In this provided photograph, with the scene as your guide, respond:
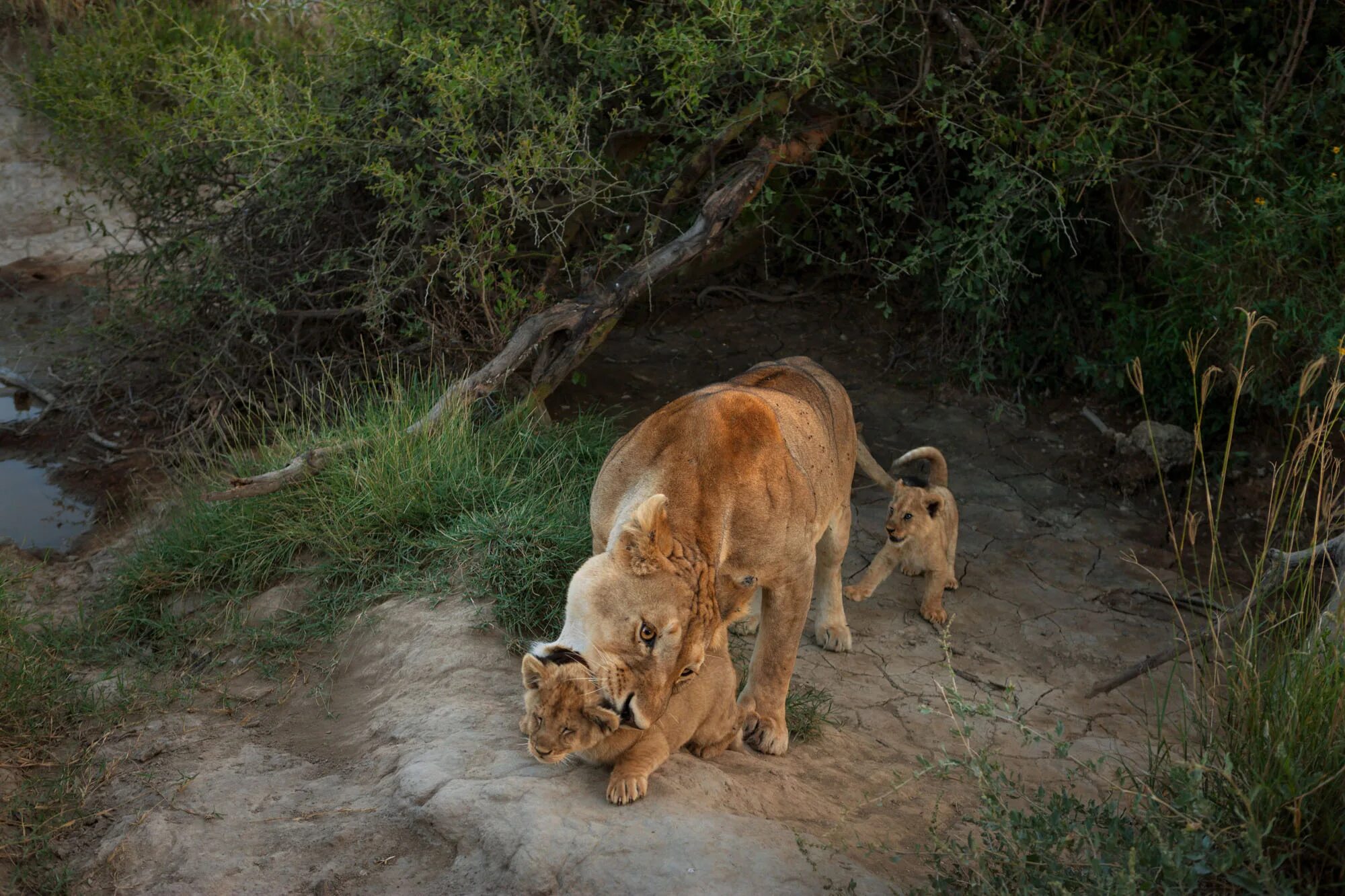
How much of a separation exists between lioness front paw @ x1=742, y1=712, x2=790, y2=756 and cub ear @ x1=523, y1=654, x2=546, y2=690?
4.40ft

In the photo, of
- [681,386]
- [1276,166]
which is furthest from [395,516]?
[1276,166]

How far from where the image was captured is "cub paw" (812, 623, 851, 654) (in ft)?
19.8

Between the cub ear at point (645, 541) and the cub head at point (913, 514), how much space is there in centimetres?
293

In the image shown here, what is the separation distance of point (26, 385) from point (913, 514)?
20.1ft

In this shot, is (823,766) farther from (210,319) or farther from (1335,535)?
(210,319)

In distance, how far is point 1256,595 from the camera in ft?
11.8

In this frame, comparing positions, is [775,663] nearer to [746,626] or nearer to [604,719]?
[746,626]

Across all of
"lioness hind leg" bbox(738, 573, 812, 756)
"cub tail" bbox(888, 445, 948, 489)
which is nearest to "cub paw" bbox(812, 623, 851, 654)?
"cub tail" bbox(888, 445, 948, 489)

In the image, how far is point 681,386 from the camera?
28.6ft

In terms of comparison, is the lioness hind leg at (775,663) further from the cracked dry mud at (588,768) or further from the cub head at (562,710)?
the cub head at (562,710)

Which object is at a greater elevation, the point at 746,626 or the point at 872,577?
the point at 746,626

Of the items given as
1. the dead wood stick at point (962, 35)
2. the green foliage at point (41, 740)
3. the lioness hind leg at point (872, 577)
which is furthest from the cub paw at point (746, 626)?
the dead wood stick at point (962, 35)

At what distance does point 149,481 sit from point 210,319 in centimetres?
109

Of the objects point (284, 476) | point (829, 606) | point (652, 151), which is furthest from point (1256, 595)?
point (652, 151)
